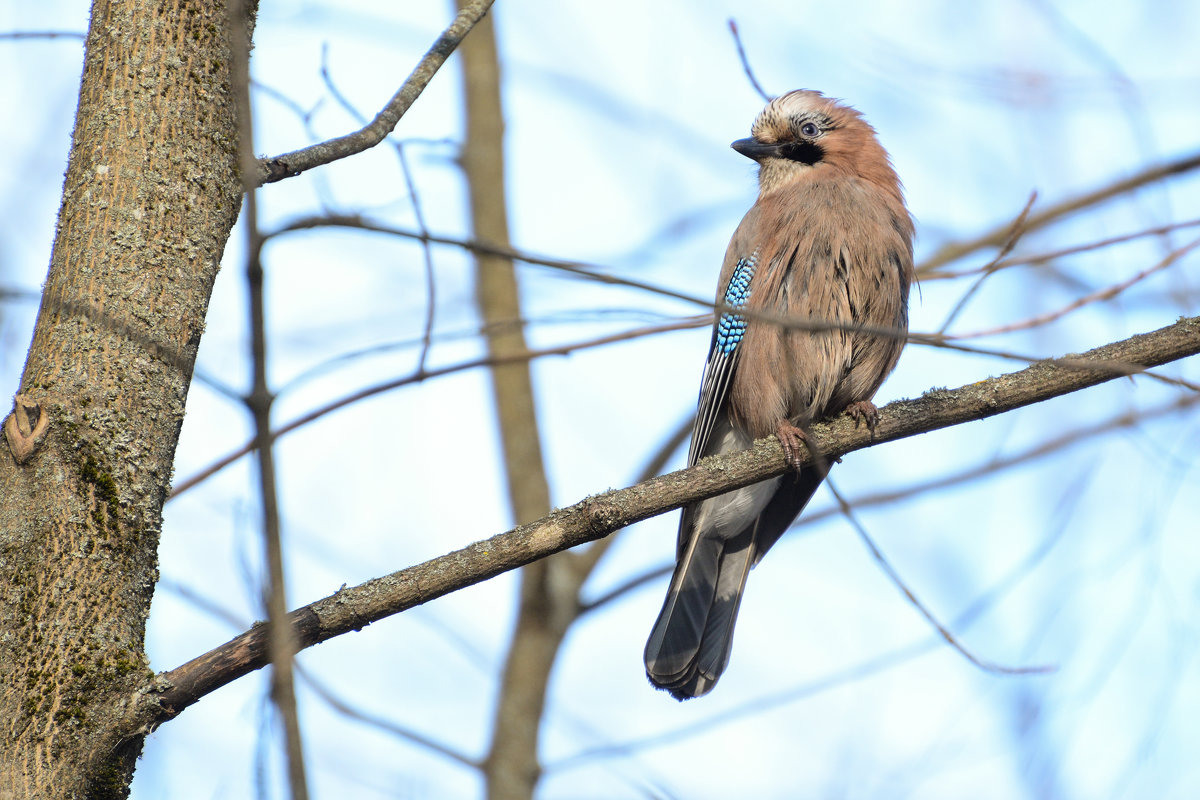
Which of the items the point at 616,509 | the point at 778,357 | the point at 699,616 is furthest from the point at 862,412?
the point at 616,509

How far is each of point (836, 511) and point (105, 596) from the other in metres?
4.10

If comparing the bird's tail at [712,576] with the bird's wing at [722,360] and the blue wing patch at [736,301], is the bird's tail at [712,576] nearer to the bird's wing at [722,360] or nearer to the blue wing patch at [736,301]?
the bird's wing at [722,360]

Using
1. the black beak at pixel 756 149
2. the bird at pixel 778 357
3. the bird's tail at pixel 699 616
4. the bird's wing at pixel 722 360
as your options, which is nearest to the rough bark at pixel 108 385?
the bird at pixel 778 357

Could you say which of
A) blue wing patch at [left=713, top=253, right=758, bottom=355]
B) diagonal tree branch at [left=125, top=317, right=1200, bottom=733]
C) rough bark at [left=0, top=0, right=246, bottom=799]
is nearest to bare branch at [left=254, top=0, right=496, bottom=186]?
rough bark at [left=0, top=0, right=246, bottom=799]

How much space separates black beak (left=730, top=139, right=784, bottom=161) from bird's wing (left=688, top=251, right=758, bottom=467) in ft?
3.24

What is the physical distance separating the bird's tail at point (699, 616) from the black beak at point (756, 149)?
7.03ft

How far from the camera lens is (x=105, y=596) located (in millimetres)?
2566

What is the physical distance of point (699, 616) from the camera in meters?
5.07

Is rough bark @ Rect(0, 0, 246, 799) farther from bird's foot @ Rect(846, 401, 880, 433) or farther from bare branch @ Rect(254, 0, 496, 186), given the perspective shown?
bird's foot @ Rect(846, 401, 880, 433)

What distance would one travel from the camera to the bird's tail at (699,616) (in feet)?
16.1

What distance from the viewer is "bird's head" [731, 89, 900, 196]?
577cm

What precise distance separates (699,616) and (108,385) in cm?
314

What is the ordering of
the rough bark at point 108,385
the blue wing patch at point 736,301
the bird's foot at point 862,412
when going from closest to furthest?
1. the rough bark at point 108,385
2. the bird's foot at point 862,412
3. the blue wing patch at point 736,301

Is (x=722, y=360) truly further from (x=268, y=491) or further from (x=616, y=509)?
(x=268, y=491)
